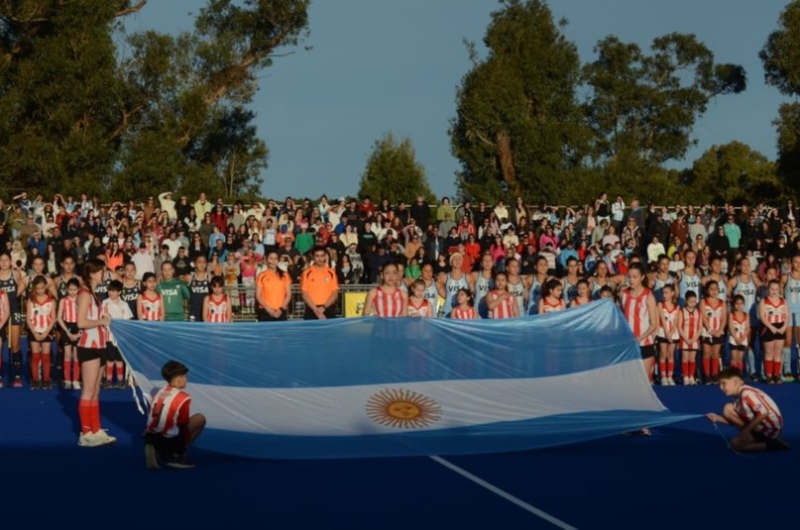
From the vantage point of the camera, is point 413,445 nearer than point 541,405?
Yes

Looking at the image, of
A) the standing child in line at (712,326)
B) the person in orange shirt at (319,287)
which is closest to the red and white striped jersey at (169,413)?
the person in orange shirt at (319,287)

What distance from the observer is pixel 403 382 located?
42.8 feet

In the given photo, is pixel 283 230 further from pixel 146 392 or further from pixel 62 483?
pixel 62 483

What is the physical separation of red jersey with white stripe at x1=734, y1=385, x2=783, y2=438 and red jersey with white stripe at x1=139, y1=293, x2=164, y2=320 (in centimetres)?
809

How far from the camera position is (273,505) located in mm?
9523

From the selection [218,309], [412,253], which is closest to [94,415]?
[218,309]

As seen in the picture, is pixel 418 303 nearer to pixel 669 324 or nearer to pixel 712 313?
pixel 669 324

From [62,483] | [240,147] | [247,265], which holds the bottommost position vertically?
[62,483]

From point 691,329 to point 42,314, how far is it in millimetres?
9031

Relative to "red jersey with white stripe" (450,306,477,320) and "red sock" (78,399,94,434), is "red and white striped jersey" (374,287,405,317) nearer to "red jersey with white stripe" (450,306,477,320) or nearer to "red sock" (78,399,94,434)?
"red jersey with white stripe" (450,306,477,320)

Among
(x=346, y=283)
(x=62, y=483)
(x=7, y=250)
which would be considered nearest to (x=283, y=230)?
(x=346, y=283)

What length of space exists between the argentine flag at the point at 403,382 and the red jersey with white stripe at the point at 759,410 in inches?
23.9

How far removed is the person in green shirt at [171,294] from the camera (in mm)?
18375

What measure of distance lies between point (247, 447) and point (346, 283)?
1358 cm
